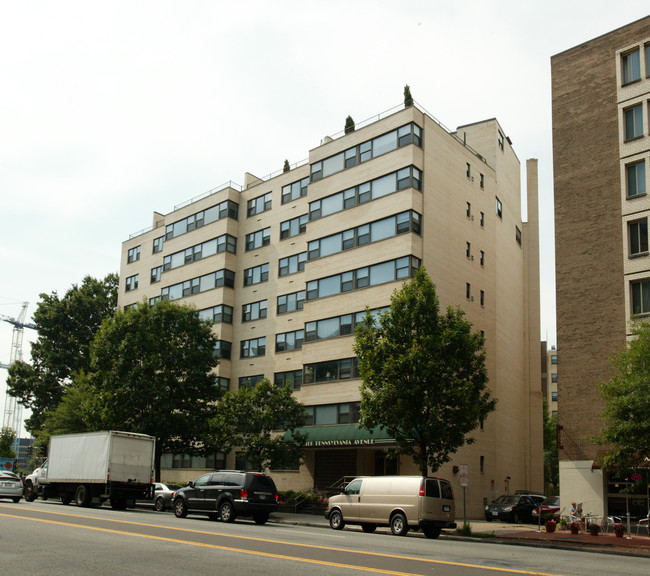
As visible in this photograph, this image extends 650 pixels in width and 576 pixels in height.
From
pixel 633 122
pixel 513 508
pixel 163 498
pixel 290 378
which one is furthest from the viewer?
pixel 290 378

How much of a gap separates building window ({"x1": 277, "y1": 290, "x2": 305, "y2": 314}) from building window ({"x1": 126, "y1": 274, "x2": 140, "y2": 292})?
64.5 feet

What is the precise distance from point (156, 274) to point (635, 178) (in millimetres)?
40027

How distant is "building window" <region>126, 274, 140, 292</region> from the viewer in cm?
6241

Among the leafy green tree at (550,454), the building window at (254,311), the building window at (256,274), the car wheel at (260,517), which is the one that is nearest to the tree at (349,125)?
the building window at (256,274)

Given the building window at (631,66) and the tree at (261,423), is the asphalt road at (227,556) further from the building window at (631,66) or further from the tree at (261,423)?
the building window at (631,66)

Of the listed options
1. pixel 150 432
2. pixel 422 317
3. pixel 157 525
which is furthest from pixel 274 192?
pixel 157 525

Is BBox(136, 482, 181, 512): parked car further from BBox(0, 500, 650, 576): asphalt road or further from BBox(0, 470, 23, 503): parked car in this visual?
BBox(0, 500, 650, 576): asphalt road

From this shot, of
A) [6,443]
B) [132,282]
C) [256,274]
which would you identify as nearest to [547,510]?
[256,274]

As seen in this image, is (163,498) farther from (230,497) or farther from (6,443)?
(6,443)

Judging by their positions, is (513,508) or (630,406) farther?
(513,508)

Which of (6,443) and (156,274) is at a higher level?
(156,274)

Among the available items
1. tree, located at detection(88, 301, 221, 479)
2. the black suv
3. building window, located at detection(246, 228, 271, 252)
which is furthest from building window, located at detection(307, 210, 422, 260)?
the black suv

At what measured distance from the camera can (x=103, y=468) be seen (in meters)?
29.0

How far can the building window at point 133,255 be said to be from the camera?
2492 inches
